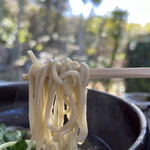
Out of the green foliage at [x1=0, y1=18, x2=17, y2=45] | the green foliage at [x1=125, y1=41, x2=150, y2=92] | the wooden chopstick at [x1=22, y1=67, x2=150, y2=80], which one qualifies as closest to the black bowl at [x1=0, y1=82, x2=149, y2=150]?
the wooden chopstick at [x1=22, y1=67, x2=150, y2=80]

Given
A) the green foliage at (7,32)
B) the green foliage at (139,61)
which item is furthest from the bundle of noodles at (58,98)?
the green foliage at (7,32)

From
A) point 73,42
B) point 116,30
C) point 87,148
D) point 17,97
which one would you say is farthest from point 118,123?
point 73,42

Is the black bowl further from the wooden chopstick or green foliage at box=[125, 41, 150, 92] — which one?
green foliage at box=[125, 41, 150, 92]

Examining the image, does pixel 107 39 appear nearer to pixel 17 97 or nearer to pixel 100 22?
pixel 100 22

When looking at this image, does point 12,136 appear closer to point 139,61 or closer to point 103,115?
point 103,115

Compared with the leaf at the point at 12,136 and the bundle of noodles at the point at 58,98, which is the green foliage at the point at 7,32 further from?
the bundle of noodles at the point at 58,98

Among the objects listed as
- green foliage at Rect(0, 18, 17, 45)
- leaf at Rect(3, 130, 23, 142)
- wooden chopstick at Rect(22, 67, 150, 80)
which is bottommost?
leaf at Rect(3, 130, 23, 142)

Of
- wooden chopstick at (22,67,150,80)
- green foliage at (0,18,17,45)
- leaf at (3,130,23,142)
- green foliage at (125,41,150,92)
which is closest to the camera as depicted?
wooden chopstick at (22,67,150,80)
